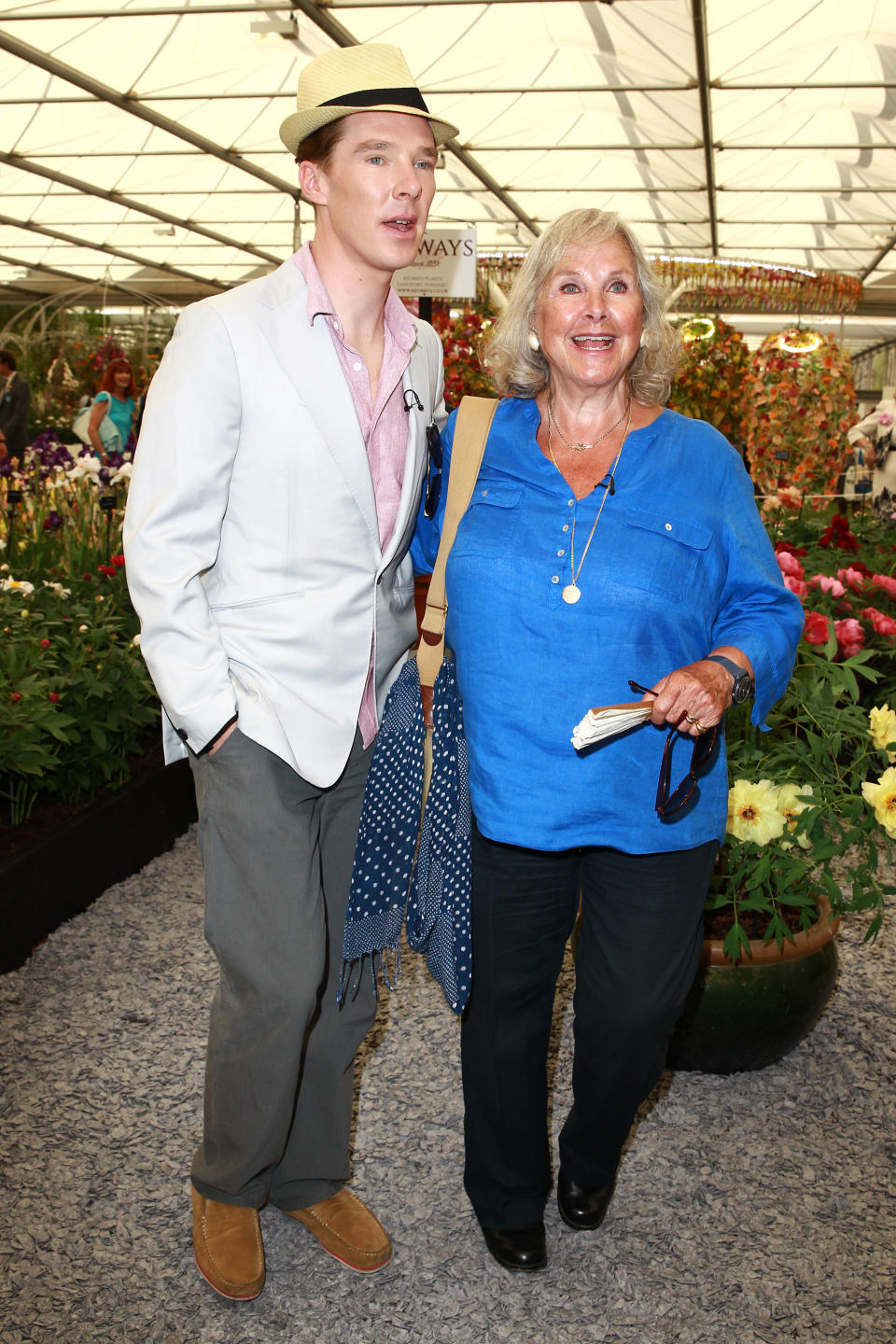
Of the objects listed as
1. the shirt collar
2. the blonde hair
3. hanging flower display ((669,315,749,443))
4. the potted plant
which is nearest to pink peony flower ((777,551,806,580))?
the potted plant

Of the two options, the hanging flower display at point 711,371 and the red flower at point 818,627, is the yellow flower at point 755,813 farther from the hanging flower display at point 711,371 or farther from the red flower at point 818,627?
the hanging flower display at point 711,371

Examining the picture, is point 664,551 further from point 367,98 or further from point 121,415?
point 121,415

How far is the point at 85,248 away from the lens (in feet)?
60.0

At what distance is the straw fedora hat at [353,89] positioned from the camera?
184 centimetres

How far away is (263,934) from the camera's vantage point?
6.26 ft

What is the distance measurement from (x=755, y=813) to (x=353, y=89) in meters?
1.76

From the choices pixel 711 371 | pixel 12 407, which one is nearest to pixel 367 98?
pixel 711 371

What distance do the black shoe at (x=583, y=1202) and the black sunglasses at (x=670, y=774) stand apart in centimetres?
85

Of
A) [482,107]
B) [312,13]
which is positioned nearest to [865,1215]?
[312,13]

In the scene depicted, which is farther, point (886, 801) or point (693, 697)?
point (886, 801)

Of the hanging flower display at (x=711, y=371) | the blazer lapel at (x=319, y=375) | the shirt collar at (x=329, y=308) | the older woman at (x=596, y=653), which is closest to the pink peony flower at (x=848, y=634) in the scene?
the older woman at (x=596, y=653)

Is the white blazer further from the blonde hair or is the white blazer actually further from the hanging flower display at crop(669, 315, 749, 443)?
the hanging flower display at crop(669, 315, 749, 443)

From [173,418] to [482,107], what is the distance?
10.9 meters

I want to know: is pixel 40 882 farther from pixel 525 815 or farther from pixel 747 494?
pixel 747 494
